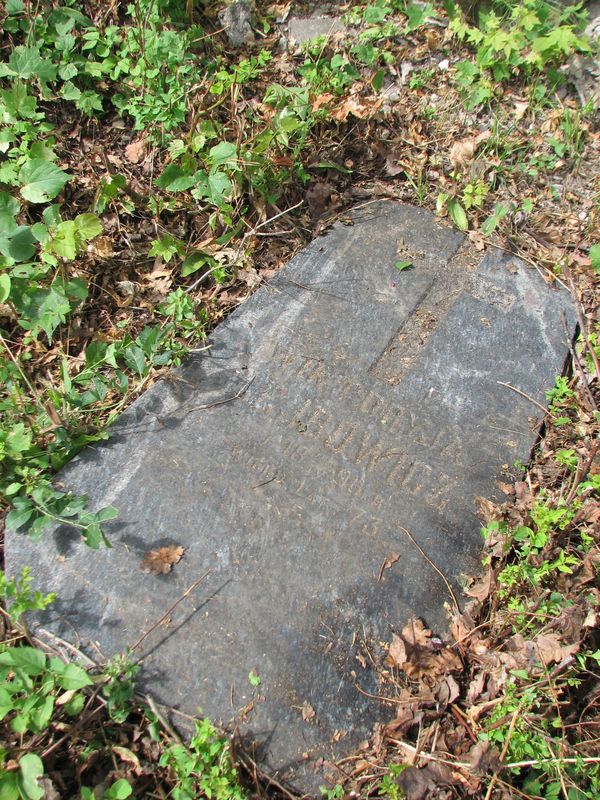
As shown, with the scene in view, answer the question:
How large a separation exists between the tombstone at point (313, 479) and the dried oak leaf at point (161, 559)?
0.02 metres

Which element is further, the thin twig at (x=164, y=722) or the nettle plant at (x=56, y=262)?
the nettle plant at (x=56, y=262)

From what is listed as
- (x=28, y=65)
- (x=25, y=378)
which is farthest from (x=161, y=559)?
(x=28, y=65)

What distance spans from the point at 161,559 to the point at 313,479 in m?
0.62

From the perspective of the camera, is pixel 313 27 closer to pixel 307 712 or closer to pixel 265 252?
pixel 265 252

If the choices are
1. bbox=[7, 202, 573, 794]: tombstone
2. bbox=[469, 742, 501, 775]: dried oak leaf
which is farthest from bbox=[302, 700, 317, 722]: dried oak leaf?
bbox=[469, 742, 501, 775]: dried oak leaf

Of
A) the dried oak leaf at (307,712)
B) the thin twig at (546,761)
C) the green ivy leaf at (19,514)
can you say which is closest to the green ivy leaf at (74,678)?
the green ivy leaf at (19,514)

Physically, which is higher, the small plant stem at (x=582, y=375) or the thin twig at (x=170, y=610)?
the thin twig at (x=170, y=610)

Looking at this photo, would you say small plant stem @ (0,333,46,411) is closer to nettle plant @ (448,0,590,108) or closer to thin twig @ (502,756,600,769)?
thin twig @ (502,756,600,769)

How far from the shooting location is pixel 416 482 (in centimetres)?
247

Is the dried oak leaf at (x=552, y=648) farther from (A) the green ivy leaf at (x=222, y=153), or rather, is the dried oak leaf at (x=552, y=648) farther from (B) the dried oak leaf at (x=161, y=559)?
(A) the green ivy leaf at (x=222, y=153)

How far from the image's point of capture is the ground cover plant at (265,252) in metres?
1.99

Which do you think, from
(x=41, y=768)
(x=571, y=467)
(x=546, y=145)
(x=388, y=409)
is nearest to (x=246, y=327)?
(x=388, y=409)

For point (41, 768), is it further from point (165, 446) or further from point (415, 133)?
point (415, 133)

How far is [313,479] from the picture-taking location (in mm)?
2434
